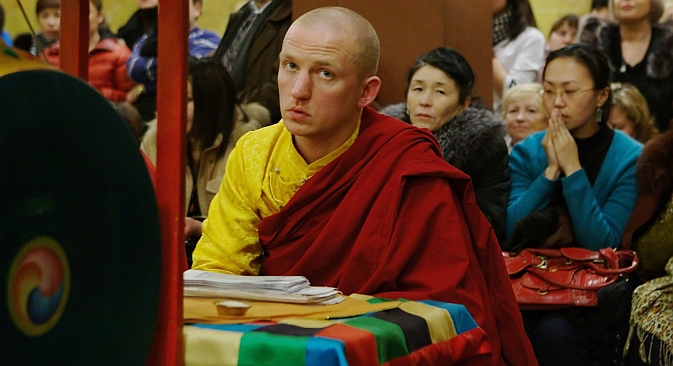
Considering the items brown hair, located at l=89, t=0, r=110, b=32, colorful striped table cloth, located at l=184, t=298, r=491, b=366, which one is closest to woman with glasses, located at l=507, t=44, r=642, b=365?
colorful striped table cloth, located at l=184, t=298, r=491, b=366

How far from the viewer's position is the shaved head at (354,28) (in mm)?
2316

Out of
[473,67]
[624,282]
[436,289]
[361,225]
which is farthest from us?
[473,67]

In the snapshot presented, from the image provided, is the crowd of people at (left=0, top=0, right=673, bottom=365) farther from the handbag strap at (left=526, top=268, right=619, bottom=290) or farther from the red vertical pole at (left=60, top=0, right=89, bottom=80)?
the red vertical pole at (left=60, top=0, right=89, bottom=80)

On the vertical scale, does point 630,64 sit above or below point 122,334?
above

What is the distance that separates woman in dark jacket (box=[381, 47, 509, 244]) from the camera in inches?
137

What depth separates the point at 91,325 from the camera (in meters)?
1.25

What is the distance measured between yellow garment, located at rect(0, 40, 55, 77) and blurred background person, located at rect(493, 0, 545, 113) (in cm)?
389

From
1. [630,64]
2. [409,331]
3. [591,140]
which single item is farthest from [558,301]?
[630,64]

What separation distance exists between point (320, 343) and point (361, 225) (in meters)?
0.78

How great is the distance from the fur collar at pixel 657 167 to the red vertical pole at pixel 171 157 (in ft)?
7.47

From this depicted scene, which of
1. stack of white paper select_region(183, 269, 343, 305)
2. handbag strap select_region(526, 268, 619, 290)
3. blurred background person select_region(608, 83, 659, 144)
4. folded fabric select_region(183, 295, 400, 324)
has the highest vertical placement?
blurred background person select_region(608, 83, 659, 144)

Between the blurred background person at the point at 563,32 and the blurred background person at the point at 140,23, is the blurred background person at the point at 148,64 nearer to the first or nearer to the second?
the blurred background person at the point at 140,23

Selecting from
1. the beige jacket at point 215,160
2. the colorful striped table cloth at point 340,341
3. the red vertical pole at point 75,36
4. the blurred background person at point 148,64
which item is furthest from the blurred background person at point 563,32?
the red vertical pole at point 75,36

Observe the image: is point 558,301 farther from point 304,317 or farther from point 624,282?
point 304,317
